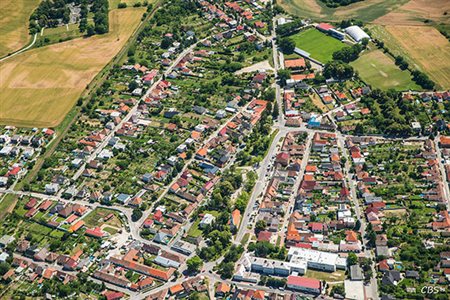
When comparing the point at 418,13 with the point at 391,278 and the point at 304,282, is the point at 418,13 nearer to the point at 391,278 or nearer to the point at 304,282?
the point at 391,278

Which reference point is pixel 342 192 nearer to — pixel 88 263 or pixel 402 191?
pixel 402 191

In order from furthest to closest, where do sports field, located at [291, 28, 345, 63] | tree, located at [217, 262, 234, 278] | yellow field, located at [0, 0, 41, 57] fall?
1. yellow field, located at [0, 0, 41, 57]
2. sports field, located at [291, 28, 345, 63]
3. tree, located at [217, 262, 234, 278]

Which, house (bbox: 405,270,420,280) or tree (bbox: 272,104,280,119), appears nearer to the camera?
house (bbox: 405,270,420,280)

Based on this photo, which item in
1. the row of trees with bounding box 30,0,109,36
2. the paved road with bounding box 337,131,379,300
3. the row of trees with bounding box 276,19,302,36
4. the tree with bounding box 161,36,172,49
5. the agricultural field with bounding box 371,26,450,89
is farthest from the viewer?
the row of trees with bounding box 30,0,109,36

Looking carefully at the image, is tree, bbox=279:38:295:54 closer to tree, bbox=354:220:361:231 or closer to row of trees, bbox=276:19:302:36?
row of trees, bbox=276:19:302:36

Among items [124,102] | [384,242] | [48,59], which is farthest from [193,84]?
[384,242]

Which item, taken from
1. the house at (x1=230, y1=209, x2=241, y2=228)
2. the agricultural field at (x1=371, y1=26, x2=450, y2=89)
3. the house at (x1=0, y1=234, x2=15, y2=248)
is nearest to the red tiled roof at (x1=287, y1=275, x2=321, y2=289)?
the house at (x1=230, y1=209, x2=241, y2=228)

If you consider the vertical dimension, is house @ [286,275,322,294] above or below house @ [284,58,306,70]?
below
